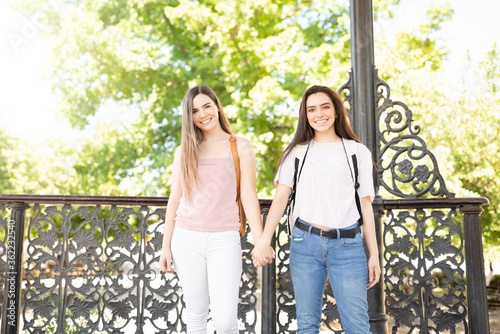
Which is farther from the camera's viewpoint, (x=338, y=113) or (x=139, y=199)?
(x=139, y=199)

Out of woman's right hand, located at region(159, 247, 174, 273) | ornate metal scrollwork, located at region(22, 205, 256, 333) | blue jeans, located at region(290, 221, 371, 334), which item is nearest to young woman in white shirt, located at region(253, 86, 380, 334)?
blue jeans, located at region(290, 221, 371, 334)

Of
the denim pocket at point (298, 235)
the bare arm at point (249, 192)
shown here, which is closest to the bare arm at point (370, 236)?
the denim pocket at point (298, 235)

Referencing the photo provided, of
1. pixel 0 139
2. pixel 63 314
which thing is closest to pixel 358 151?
pixel 63 314

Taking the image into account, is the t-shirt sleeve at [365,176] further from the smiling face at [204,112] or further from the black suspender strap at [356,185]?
the smiling face at [204,112]

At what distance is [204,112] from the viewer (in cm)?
236

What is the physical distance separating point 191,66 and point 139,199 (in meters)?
8.47

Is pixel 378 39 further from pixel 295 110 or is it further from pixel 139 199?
pixel 139 199

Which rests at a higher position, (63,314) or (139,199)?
(139,199)

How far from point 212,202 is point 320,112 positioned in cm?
79

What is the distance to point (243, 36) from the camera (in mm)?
9969

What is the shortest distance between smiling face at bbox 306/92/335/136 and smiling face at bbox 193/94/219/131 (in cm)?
55

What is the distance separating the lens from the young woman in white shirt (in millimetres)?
2205

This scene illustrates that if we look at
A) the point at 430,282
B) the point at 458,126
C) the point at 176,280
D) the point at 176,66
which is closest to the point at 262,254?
the point at 176,280

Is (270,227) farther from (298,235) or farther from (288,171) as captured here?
(288,171)
